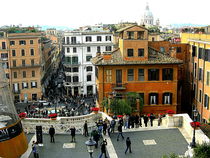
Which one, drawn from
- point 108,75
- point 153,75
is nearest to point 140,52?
point 153,75

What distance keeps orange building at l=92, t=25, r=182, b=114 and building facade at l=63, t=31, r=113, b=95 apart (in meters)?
33.1

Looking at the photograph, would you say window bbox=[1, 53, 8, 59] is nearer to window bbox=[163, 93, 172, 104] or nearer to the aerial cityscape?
the aerial cityscape

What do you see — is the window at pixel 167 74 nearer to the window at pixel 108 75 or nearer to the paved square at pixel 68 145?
the window at pixel 108 75

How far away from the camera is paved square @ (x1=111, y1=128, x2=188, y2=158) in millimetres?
23766

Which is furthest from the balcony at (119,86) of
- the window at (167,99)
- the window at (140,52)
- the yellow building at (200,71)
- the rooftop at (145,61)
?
the yellow building at (200,71)

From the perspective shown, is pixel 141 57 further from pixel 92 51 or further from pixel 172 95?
pixel 92 51

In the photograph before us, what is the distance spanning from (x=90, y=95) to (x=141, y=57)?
3811 centimetres

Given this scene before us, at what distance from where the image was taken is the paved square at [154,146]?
936 inches

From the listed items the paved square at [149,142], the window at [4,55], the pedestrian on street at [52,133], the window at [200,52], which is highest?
the window at [200,52]

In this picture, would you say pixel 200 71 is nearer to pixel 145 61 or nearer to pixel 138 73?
pixel 145 61

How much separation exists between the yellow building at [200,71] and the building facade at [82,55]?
29.6 metres

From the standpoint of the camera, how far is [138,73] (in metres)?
41.6

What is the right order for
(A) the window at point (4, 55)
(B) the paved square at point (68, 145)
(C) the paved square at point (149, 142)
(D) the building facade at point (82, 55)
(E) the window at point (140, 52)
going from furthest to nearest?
(D) the building facade at point (82, 55), (A) the window at point (4, 55), (E) the window at point (140, 52), (C) the paved square at point (149, 142), (B) the paved square at point (68, 145)

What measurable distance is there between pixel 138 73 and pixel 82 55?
36336 mm
